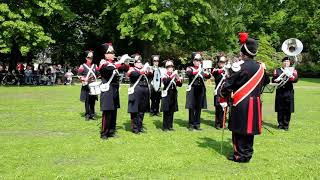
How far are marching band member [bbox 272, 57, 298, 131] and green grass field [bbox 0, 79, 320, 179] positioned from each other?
A: 1.12ft

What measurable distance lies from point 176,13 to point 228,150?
1024 inches

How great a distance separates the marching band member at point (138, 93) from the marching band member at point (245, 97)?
11.0 ft

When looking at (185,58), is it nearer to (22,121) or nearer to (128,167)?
(22,121)

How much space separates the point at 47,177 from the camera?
7414mm

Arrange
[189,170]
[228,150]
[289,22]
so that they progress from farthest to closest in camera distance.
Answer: [289,22], [228,150], [189,170]

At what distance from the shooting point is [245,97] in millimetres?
8656

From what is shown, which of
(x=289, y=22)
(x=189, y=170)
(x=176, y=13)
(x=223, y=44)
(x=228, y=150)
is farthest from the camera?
(x=289, y=22)

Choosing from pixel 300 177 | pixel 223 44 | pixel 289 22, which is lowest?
pixel 300 177

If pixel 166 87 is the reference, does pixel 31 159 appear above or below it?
below

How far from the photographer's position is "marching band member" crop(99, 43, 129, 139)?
10695 millimetres

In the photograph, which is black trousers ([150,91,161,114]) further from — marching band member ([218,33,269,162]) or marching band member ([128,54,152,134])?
marching band member ([218,33,269,162])

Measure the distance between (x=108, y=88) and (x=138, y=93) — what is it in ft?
3.66

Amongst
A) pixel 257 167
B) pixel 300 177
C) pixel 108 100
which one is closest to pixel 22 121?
pixel 108 100

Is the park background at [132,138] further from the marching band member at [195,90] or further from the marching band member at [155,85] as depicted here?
the marching band member at [155,85]
